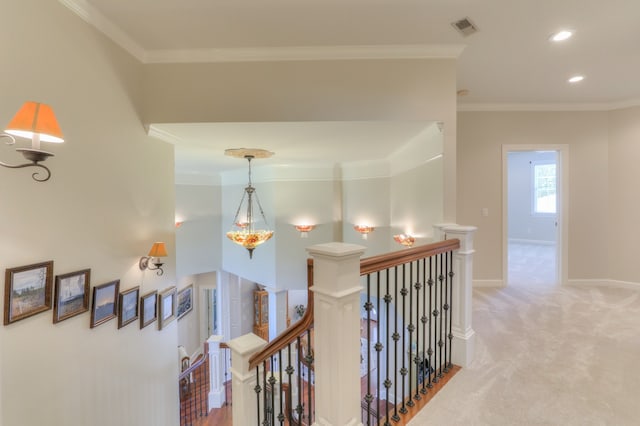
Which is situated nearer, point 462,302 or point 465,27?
point 462,302

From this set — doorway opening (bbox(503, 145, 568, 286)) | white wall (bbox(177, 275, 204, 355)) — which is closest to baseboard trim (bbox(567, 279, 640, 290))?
doorway opening (bbox(503, 145, 568, 286))

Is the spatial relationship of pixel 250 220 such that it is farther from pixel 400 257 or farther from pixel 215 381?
pixel 400 257

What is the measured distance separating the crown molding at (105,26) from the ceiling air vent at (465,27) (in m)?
2.84

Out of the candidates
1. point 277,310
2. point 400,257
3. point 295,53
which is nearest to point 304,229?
point 277,310

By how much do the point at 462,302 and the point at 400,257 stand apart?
90 cm

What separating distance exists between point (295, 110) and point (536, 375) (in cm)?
289

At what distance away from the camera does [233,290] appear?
732cm

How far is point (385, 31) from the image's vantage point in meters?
2.32

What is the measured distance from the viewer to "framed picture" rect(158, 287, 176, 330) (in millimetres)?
3078

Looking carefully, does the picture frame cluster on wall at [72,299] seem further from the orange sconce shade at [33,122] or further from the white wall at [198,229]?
the white wall at [198,229]

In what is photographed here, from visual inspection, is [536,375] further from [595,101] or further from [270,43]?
[595,101]

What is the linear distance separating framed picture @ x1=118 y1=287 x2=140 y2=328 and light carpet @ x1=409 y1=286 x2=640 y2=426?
2627 millimetres

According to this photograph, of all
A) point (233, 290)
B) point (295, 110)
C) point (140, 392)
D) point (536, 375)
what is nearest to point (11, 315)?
point (140, 392)

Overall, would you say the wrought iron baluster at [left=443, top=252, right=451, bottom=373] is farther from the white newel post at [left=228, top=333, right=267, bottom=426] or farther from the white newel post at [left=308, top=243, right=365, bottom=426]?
the white newel post at [left=228, top=333, right=267, bottom=426]
